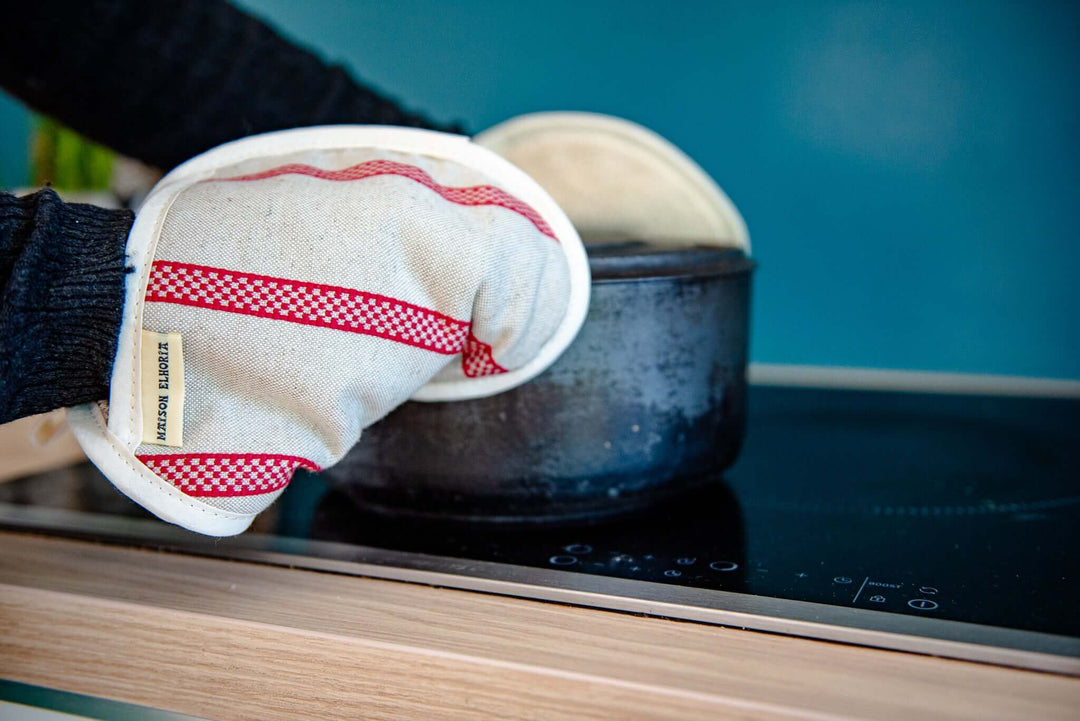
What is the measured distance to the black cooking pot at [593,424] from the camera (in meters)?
0.64

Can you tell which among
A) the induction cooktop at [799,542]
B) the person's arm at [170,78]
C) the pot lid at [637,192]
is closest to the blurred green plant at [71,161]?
the person's arm at [170,78]

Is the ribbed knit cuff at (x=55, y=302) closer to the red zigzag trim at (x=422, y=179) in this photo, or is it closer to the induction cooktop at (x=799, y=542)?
the red zigzag trim at (x=422, y=179)

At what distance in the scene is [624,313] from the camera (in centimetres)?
64

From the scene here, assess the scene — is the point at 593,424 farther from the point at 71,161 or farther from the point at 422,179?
the point at 71,161

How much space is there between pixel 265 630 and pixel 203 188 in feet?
0.80

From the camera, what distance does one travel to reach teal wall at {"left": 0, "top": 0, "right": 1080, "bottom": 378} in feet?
3.57

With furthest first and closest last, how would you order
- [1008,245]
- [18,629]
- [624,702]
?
[1008,245] < [18,629] < [624,702]

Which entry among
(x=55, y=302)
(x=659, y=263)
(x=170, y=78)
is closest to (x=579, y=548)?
(x=659, y=263)

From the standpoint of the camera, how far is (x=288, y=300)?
503 millimetres

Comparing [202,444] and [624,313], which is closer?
[202,444]

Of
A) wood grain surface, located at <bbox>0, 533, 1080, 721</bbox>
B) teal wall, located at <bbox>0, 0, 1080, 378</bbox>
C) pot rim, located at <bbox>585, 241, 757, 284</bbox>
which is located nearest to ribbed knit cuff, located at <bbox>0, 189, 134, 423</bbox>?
wood grain surface, located at <bbox>0, 533, 1080, 721</bbox>

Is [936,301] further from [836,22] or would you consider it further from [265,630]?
[265,630]

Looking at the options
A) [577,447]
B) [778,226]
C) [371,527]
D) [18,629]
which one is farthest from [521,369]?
[778,226]

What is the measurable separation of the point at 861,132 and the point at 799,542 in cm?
67
